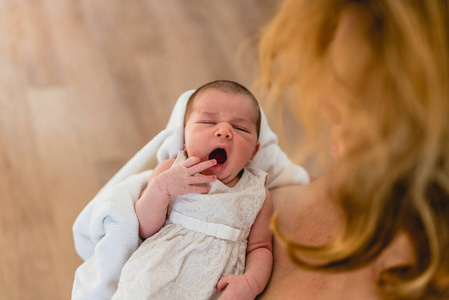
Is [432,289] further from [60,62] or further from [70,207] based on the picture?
[60,62]

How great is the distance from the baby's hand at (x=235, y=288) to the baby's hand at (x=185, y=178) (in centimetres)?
20

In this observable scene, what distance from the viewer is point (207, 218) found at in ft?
3.27

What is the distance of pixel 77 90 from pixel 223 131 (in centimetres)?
120

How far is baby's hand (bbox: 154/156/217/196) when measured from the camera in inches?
38.1

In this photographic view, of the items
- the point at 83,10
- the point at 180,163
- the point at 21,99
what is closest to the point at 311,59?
the point at 180,163

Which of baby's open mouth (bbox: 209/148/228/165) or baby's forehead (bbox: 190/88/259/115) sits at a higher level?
baby's forehead (bbox: 190/88/259/115)

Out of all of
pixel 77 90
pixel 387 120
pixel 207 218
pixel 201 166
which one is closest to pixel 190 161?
pixel 201 166

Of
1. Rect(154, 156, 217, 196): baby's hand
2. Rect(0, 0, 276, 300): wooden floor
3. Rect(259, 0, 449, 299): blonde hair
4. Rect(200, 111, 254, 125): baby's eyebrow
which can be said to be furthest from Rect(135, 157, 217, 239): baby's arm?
Rect(0, 0, 276, 300): wooden floor

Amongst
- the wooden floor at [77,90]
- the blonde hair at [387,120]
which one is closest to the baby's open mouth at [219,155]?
the blonde hair at [387,120]

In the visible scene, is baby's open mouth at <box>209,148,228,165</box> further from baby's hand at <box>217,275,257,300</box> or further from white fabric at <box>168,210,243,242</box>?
baby's hand at <box>217,275,257,300</box>

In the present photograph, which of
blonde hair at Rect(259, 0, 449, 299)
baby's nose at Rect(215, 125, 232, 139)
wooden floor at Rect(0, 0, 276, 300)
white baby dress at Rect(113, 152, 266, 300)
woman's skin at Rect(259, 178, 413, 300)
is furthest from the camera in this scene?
wooden floor at Rect(0, 0, 276, 300)

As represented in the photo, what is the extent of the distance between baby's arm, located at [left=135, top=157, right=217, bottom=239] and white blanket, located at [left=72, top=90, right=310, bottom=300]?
0.09 ft

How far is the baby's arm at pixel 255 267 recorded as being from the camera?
0.91m

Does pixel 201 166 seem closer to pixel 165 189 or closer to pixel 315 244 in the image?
pixel 165 189
